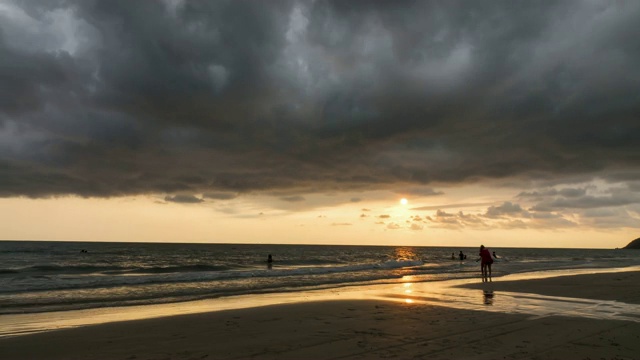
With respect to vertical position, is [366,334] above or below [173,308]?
above

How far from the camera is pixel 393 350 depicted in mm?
8531

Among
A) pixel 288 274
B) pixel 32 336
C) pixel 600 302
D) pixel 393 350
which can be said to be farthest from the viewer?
pixel 288 274

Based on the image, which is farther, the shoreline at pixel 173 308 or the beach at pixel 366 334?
the shoreline at pixel 173 308

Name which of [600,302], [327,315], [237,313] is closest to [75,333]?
[237,313]

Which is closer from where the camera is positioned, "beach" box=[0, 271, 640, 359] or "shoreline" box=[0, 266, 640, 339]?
"beach" box=[0, 271, 640, 359]

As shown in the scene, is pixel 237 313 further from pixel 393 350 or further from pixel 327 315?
pixel 393 350

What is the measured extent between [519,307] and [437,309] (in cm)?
304

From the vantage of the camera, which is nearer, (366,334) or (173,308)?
(366,334)

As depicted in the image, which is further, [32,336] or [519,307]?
[519,307]

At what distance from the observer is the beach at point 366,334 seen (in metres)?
8.56

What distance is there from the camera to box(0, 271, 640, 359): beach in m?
8.56

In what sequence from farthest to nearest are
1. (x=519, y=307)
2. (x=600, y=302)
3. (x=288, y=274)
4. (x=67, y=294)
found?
1. (x=288, y=274)
2. (x=67, y=294)
3. (x=600, y=302)
4. (x=519, y=307)

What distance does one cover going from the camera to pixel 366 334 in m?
10.3

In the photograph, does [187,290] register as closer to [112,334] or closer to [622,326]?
[112,334]
